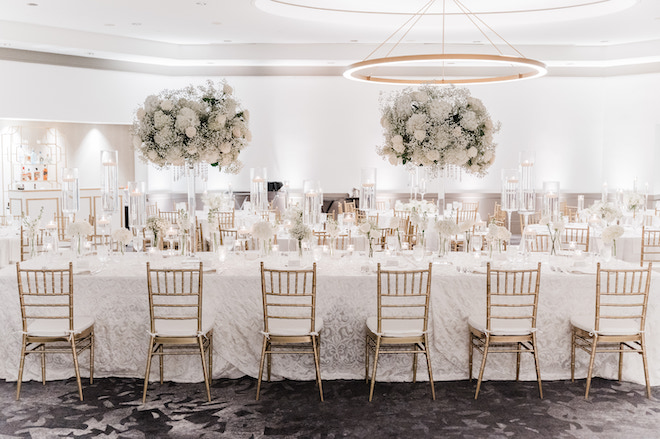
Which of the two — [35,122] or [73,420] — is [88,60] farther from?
[73,420]

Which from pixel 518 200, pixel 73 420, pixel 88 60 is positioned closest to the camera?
pixel 73 420

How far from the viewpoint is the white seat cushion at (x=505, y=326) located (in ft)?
15.9

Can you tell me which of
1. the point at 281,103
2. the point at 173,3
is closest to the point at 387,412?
the point at 173,3

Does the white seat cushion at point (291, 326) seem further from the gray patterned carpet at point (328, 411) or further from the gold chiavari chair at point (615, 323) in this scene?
the gold chiavari chair at point (615, 323)

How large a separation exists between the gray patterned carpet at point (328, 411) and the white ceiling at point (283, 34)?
5937 mm

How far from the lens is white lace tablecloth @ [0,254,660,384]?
5273 mm

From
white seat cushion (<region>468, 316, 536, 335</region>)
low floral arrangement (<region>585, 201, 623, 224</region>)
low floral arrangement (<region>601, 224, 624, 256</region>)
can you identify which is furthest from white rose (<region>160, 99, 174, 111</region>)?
low floral arrangement (<region>585, 201, 623, 224</region>)

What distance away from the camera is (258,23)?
10453mm

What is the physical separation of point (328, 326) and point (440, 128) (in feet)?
6.29

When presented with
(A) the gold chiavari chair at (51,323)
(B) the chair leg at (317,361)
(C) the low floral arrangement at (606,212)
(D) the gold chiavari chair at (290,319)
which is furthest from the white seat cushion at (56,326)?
(C) the low floral arrangement at (606,212)

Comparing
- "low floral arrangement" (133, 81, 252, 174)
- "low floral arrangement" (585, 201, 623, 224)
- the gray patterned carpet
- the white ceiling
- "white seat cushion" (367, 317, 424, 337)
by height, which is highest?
the white ceiling

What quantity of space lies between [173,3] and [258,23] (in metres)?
1.77

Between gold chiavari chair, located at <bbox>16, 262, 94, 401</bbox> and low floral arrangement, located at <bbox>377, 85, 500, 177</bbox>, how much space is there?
2903 mm

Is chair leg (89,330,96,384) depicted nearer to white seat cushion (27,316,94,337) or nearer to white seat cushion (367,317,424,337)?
white seat cushion (27,316,94,337)
